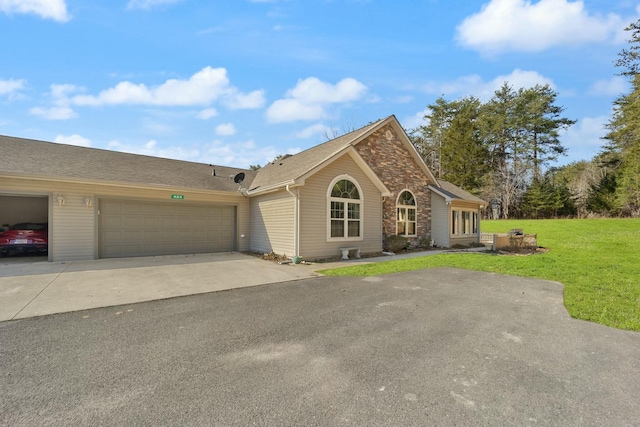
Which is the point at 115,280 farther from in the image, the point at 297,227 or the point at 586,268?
the point at 586,268

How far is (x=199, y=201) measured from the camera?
12.6 metres

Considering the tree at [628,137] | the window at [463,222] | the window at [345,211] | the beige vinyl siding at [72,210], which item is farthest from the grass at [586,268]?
the tree at [628,137]

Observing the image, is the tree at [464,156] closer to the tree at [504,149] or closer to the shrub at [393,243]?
the tree at [504,149]

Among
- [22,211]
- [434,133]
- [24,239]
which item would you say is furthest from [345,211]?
[434,133]

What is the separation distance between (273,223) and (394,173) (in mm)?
7198

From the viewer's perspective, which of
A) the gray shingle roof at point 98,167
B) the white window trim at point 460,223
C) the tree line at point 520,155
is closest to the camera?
the gray shingle roof at point 98,167

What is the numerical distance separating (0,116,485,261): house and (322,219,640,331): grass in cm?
273

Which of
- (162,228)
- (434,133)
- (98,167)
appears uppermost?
(434,133)

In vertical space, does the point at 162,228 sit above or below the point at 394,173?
below

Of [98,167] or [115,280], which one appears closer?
[115,280]

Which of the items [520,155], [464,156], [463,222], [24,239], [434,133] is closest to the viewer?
[24,239]

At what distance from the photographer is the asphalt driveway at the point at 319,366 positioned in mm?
2338

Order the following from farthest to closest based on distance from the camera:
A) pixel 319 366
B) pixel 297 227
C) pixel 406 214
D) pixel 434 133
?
1. pixel 434 133
2. pixel 406 214
3. pixel 297 227
4. pixel 319 366

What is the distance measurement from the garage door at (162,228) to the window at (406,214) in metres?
8.45
